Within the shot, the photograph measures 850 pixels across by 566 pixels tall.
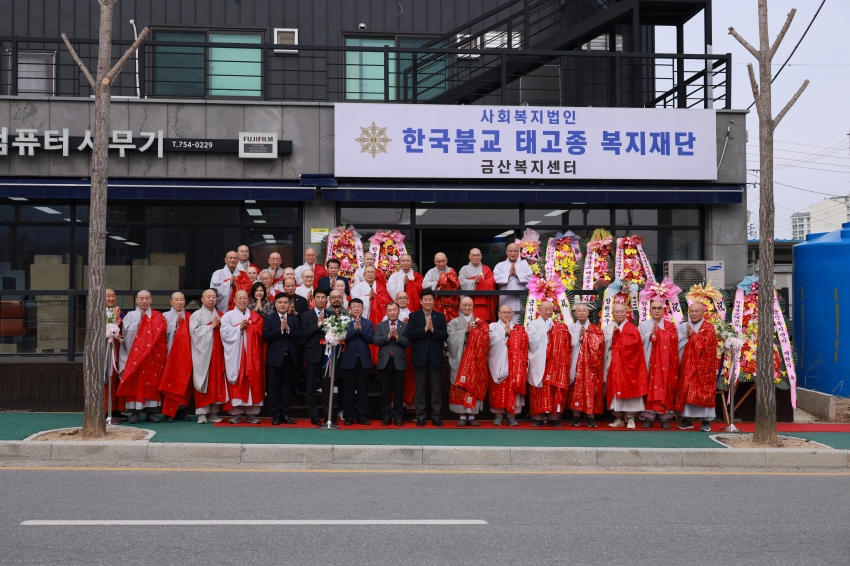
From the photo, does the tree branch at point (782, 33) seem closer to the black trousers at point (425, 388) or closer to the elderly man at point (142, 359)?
the black trousers at point (425, 388)

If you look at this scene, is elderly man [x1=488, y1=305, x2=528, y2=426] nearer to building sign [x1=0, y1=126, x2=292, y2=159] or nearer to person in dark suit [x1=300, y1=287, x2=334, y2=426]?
person in dark suit [x1=300, y1=287, x2=334, y2=426]

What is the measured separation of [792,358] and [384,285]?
20.7 ft

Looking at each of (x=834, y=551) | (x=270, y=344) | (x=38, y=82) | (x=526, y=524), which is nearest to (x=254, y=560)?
(x=526, y=524)

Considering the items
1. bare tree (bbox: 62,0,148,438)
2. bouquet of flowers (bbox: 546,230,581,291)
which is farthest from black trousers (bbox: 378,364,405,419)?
bare tree (bbox: 62,0,148,438)

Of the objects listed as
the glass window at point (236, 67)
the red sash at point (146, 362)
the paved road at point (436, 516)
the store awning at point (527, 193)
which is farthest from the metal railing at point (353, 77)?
the paved road at point (436, 516)

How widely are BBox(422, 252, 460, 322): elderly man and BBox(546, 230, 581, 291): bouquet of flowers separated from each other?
156 cm

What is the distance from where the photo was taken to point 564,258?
1443 cm

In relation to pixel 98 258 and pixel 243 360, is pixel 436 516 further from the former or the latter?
pixel 98 258

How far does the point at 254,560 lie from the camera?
5684 mm

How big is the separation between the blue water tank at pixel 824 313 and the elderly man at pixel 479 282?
5618 mm

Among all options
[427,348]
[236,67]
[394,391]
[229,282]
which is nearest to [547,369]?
[427,348]

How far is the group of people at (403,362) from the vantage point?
1205 centimetres

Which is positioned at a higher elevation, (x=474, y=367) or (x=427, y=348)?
(x=427, y=348)

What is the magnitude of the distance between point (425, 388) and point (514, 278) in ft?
8.99
